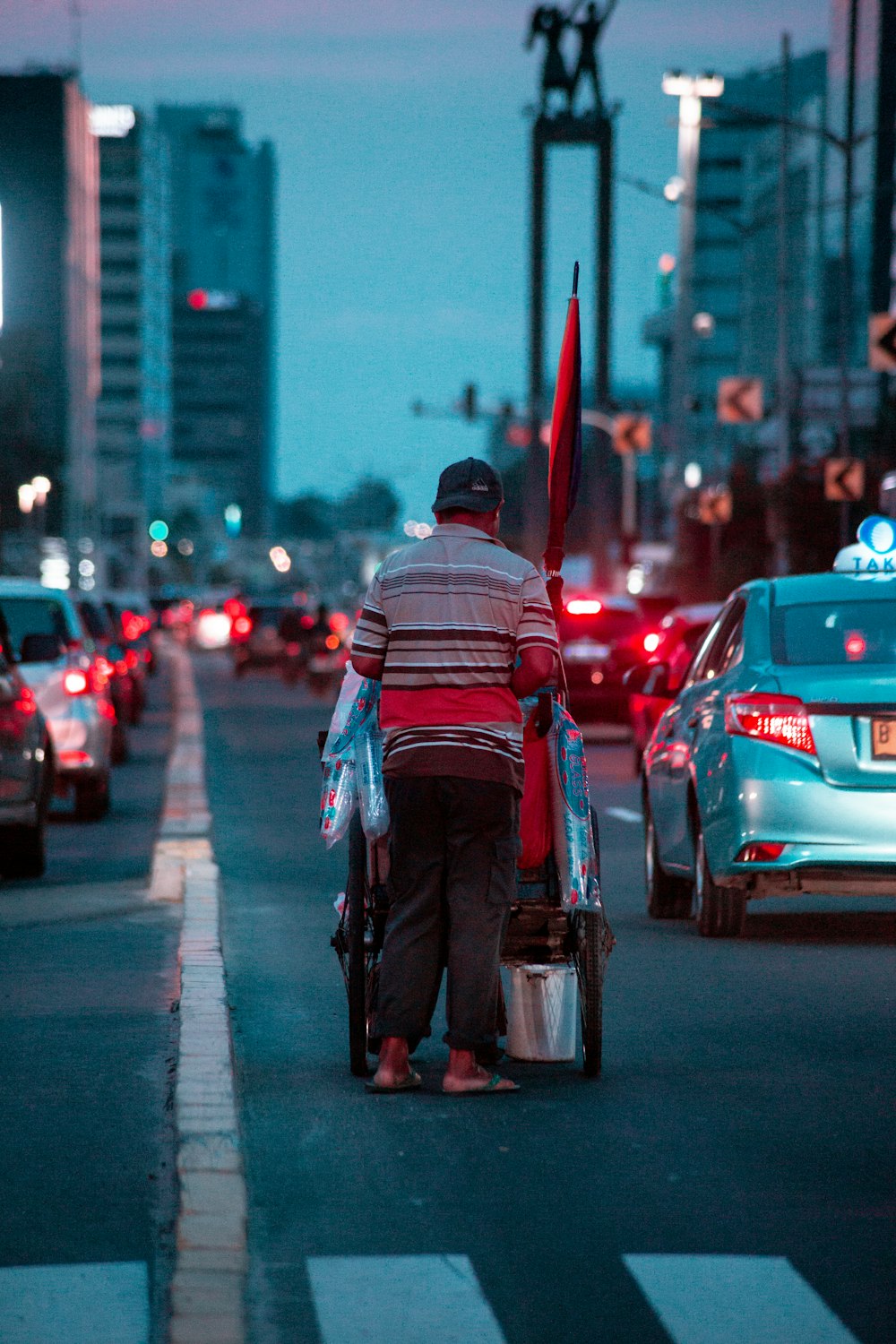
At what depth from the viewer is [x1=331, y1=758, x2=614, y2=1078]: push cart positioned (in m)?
7.88

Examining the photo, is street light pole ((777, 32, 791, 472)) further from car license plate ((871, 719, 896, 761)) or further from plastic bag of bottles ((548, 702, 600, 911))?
plastic bag of bottles ((548, 702, 600, 911))

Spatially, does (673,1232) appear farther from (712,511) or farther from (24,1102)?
(712,511)

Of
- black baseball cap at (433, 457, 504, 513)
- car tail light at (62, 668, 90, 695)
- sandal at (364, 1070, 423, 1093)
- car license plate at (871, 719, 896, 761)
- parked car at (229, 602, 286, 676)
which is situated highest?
black baseball cap at (433, 457, 504, 513)

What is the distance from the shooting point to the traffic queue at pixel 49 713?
14.8 m

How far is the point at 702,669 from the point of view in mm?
12805

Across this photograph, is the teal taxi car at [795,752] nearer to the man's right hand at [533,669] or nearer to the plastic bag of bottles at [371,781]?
the plastic bag of bottles at [371,781]

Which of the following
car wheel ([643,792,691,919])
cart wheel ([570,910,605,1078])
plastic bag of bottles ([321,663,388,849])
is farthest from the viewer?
car wheel ([643,792,691,919])

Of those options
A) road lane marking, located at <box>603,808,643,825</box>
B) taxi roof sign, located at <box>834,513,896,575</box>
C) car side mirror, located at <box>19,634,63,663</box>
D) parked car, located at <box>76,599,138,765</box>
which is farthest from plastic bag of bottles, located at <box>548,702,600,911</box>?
parked car, located at <box>76,599,138,765</box>

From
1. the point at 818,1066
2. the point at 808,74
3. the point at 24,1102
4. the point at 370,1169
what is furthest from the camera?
the point at 808,74

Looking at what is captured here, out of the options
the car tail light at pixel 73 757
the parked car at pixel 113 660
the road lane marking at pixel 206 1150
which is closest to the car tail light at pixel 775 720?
the road lane marking at pixel 206 1150

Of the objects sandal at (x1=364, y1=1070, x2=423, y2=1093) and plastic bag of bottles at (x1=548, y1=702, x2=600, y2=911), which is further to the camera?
plastic bag of bottles at (x1=548, y1=702, x2=600, y2=911)

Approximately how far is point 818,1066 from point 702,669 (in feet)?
15.1

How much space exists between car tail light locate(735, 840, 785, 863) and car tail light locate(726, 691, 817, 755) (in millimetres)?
419

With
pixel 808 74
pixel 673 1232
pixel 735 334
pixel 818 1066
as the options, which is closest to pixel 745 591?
pixel 818 1066
